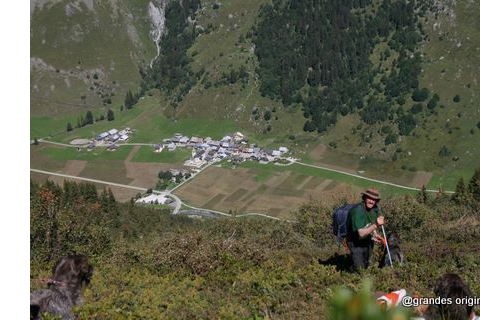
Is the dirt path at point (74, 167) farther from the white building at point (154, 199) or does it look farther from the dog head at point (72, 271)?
the dog head at point (72, 271)

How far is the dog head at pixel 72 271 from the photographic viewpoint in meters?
10.2

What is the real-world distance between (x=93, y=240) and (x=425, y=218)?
23184 mm

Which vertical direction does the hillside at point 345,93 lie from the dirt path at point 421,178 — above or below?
above

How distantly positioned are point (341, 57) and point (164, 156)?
2640 inches

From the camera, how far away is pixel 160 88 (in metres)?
193

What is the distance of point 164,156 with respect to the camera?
14675cm

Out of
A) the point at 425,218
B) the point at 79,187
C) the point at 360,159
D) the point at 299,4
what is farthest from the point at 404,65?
the point at 425,218

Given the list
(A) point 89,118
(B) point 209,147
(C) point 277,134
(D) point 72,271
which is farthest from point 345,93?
(D) point 72,271

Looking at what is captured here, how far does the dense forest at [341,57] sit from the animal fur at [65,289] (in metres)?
141

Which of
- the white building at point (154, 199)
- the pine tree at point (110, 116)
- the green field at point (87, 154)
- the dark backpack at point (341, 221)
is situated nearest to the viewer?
the dark backpack at point (341, 221)

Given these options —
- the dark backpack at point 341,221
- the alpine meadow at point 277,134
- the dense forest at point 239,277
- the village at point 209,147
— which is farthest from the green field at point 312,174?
the dark backpack at point 341,221

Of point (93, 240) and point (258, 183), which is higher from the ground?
point (93, 240)

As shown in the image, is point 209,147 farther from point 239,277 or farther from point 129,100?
point 239,277
